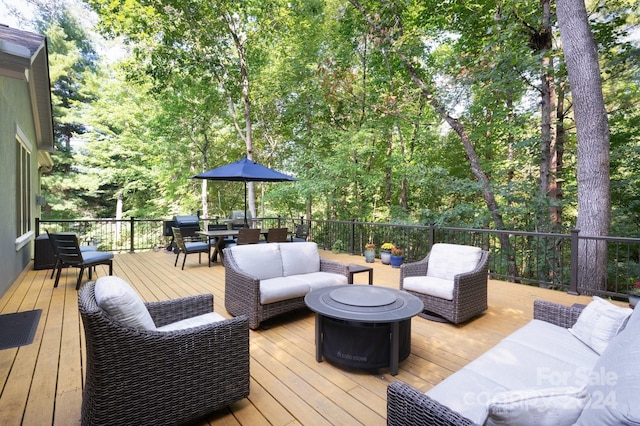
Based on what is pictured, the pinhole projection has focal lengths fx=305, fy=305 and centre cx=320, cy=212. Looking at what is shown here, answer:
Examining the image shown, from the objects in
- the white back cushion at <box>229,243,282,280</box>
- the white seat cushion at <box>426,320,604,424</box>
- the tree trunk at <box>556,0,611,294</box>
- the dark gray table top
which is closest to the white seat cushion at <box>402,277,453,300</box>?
the dark gray table top

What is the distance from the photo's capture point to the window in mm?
5438

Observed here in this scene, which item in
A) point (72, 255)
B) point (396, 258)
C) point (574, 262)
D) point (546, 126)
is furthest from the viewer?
point (546, 126)

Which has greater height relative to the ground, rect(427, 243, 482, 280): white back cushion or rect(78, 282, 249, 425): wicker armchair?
rect(427, 243, 482, 280): white back cushion

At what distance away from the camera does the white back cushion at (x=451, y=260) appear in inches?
140

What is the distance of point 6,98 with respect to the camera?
4555 millimetres

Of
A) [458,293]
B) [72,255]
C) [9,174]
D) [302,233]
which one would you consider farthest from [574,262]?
[9,174]

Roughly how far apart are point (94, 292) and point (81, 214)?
61.4ft

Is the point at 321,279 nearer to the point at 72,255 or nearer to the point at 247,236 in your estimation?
the point at 247,236

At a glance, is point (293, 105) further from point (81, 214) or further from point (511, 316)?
point (81, 214)

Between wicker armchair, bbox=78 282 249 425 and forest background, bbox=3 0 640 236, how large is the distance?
5860 mm

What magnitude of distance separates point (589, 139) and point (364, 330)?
5072mm

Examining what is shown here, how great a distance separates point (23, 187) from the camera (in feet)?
19.6

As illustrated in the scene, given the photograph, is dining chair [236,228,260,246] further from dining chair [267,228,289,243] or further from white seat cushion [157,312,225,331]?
white seat cushion [157,312,225,331]

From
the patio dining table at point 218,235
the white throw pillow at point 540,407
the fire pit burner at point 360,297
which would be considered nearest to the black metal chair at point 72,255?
the patio dining table at point 218,235
